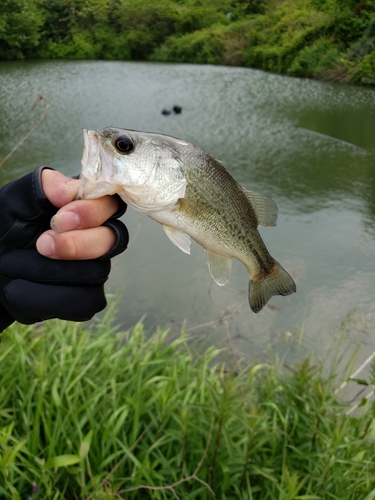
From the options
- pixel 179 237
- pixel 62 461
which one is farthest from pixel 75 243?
pixel 62 461

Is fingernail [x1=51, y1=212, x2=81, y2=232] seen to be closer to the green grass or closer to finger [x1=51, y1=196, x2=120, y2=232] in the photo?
finger [x1=51, y1=196, x2=120, y2=232]

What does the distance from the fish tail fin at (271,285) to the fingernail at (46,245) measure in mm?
711

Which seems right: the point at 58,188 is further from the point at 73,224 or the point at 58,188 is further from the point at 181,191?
the point at 181,191

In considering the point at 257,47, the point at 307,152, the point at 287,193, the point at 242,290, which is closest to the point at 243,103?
the point at 307,152

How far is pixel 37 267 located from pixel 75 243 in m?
0.18

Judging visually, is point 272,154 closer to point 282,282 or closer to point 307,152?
point 307,152

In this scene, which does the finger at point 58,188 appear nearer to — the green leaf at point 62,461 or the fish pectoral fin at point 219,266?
the fish pectoral fin at point 219,266

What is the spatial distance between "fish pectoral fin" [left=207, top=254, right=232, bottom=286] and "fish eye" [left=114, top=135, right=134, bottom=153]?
0.47 m

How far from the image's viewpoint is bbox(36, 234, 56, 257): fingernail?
1.17 m

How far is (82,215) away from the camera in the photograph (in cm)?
113

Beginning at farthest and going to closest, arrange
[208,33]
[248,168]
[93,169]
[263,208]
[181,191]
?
[208,33], [248,168], [263,208], [181,191], [93,169]

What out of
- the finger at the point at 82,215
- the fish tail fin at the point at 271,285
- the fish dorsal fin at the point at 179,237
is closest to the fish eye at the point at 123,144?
the finger at the point at 82,215

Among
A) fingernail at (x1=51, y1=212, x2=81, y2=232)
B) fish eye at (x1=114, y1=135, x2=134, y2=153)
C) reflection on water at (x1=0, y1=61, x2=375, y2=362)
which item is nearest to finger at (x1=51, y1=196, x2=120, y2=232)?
fingernail at (x1=51, y1=212, x2=81, y2=232)

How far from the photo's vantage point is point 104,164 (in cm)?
108
